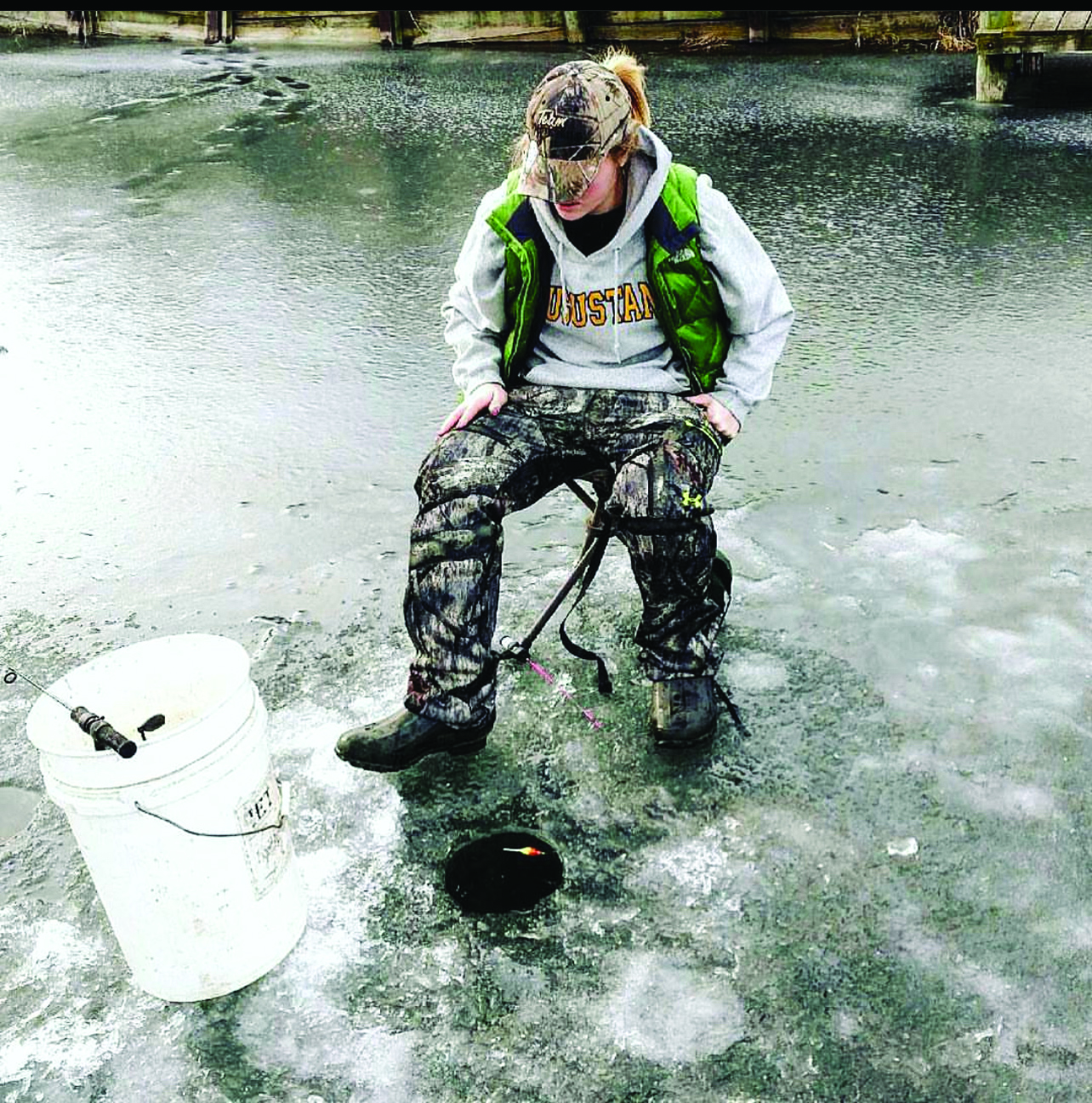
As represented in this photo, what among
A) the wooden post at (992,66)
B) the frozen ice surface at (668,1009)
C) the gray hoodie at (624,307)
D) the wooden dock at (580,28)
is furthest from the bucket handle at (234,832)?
the wooden dock at (580,28)

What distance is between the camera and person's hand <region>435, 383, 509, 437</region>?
288 cm

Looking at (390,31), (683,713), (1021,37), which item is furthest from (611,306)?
(390,31)

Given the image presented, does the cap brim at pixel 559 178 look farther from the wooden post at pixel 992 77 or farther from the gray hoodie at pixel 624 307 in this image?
the wooden post at pixel 992 77

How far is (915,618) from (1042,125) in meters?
6.36

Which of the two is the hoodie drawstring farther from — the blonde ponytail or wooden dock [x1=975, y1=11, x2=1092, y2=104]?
wooden dock [x1=975, y1=11, x2=1092, y2=104]

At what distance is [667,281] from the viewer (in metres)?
2.80

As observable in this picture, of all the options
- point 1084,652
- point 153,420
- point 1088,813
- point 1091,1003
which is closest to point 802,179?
point 153,420

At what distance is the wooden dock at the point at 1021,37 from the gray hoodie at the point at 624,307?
259 inches

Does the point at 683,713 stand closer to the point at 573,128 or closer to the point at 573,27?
the point at 573,128

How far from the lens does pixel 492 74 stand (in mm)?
10789

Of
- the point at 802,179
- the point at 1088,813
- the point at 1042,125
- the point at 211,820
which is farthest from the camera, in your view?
the point at 1042,125

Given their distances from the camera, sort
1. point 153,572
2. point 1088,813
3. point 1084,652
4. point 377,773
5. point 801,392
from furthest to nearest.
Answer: point 801,392 < point 153,572 < point 1084,652 < point 377,773 < point 1088,813

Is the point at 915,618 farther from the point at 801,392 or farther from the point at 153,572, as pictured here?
the point at 153,572

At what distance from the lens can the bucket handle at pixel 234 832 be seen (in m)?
1.99
